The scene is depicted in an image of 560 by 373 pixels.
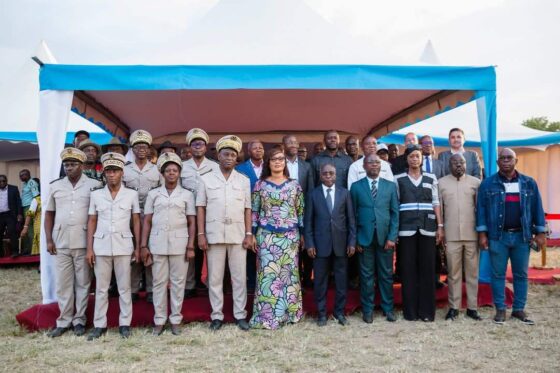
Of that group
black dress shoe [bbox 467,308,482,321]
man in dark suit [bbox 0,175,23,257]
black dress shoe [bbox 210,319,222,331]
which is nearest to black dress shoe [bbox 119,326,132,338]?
black dress shoe [bbox 210,319,222,331]

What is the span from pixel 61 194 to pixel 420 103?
4986mm

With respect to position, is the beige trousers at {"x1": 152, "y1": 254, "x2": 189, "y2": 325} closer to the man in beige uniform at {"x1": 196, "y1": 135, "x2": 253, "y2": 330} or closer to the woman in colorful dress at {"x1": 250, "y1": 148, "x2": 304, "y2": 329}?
the man in beige uniform at {"x1": 196, "y1": 135, "x2": 253, "y2": 330}

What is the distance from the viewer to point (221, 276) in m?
4.47

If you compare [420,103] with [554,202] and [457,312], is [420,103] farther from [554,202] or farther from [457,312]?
[554,202]

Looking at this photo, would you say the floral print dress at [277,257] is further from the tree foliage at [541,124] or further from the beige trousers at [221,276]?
the tree foliage at [541,124]

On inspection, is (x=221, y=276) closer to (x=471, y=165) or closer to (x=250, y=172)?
(x=250, y=172)

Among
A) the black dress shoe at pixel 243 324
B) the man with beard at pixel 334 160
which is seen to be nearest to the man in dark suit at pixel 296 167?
the man with beard at pixel 334 160

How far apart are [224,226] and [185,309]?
999mm

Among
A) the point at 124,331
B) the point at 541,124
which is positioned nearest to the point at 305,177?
the point at 124,331

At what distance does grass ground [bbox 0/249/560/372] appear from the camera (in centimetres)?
348

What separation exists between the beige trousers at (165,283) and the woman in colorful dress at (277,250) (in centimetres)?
71

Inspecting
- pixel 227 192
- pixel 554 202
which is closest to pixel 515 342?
pixel 227 192

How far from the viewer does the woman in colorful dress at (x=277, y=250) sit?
4523 mm

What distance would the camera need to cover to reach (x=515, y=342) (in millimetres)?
4012
